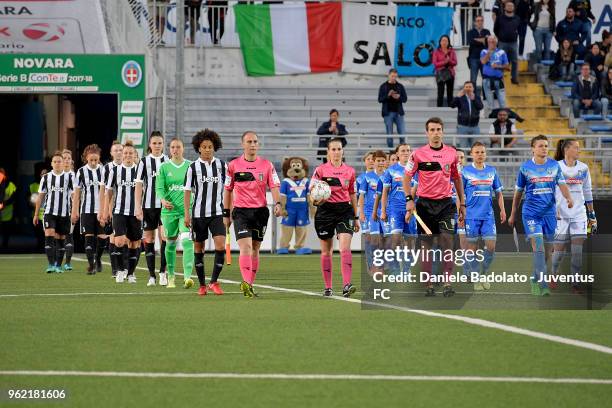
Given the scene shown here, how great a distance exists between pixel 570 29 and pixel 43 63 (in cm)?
1463

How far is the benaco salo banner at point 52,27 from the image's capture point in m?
27.5

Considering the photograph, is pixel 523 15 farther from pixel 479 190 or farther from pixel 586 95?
pixel 479 190

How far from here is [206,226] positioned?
52.1 feet

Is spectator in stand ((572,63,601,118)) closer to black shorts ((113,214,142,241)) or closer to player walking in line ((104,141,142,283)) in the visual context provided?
player walking in line ((104,141,142,283))

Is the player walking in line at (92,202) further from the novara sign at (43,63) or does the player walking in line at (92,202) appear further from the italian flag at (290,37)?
the italian flag at (290,37)

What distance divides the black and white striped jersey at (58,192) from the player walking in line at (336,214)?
7.73 m

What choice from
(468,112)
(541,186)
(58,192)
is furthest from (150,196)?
(468,112)

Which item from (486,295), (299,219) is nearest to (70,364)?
(486,295)

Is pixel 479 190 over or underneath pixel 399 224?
over

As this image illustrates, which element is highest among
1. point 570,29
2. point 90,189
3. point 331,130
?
point 570,29

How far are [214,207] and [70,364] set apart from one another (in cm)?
671

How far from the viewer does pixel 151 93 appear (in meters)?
30.1

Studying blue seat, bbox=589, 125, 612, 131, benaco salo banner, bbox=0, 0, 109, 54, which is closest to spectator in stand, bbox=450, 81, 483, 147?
blue seat, bbox=589, 125, 612, 131

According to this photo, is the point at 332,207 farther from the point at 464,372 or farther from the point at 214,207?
the point at 464,372
